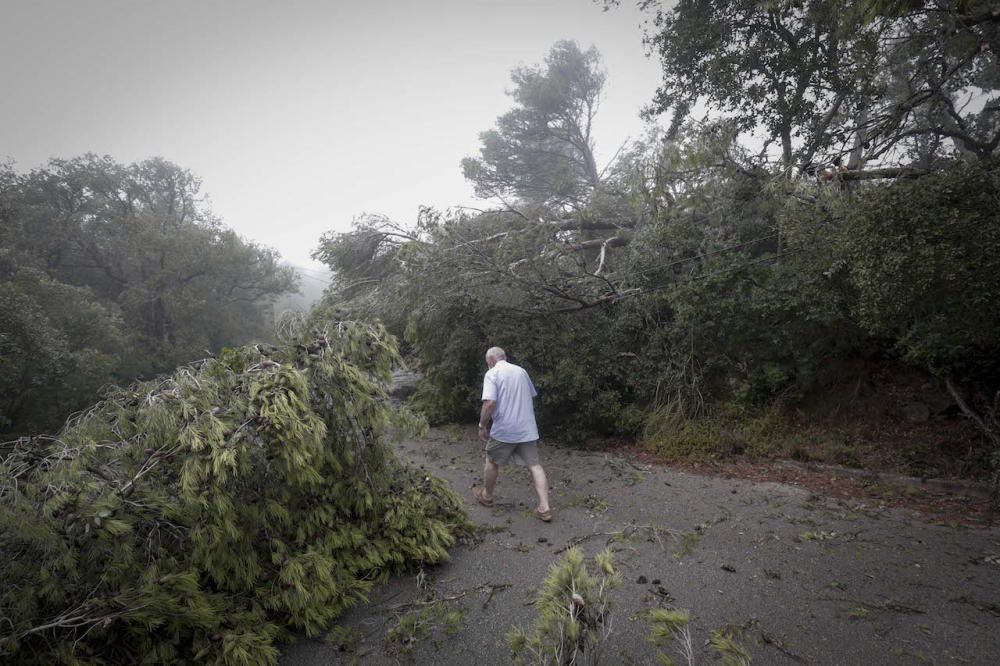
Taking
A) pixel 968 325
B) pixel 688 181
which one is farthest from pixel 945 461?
pixel 688 181

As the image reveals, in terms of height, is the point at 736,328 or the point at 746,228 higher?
the point at 746,228

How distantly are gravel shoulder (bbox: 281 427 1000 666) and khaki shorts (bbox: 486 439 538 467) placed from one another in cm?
58

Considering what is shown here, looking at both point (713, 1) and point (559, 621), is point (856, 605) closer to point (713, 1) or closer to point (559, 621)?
point (559, 621)

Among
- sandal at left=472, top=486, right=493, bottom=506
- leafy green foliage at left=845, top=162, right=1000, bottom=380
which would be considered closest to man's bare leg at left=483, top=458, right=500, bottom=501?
sandal at left=472, top=486, right=493, bottom=506

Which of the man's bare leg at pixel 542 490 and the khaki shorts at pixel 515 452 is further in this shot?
the khaki shorts at pixel 515 452

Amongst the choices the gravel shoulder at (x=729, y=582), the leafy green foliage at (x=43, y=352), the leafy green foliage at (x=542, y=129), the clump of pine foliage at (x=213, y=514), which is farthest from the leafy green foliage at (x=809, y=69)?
the leafy green foliage at (x=43, y=352)

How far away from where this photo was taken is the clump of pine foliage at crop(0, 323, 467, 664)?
83.3 inches

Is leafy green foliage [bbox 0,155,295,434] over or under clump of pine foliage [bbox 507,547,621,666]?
over

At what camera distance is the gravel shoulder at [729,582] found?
8.75 feet

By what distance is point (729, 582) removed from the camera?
3.38 m

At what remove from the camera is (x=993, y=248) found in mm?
4496

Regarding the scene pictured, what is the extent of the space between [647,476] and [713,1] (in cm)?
906

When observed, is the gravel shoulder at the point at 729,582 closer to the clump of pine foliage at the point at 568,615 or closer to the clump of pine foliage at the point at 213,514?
the clump of pine foliage at the point at 213,514

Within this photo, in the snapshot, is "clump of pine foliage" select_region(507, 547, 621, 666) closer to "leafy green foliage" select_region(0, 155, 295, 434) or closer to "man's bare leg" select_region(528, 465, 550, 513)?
"man's bare leg" select_region(528, 465, 550, 513)
